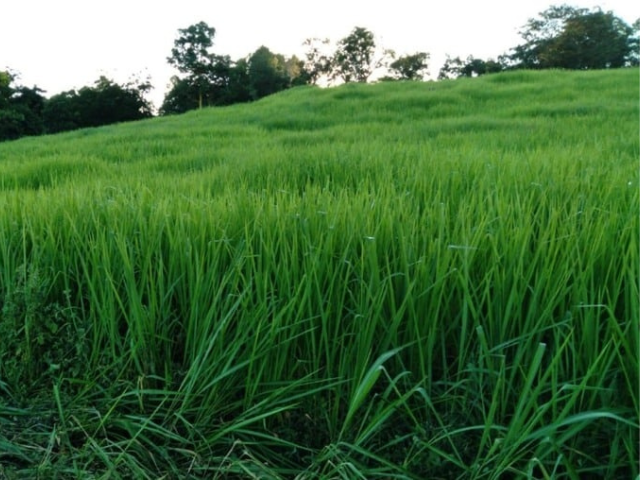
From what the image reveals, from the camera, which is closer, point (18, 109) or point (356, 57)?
point (18, 109)

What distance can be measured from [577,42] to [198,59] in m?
26.7

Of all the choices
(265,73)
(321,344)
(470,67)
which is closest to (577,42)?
(470,67)

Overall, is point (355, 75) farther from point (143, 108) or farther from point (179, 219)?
point (179, 219)

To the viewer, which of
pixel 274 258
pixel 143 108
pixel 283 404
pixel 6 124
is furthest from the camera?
pixel 143 108

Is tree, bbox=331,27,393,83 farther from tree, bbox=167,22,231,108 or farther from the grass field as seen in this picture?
the grass field

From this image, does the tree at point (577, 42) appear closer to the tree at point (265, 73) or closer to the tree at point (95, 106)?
the tree at point (265, 73)

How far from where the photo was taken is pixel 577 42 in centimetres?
3756

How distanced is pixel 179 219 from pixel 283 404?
2.34 ft

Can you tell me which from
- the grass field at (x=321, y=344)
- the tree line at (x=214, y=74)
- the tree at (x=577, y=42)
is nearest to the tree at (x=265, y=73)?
the tree line at (x=214, y=74)

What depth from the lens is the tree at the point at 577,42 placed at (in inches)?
1394

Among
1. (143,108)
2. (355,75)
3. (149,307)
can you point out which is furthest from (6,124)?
(149,307)

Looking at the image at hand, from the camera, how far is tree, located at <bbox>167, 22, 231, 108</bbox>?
36.6m

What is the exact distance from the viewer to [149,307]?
1429mm

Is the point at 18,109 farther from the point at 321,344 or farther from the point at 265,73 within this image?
the point at 321,344
